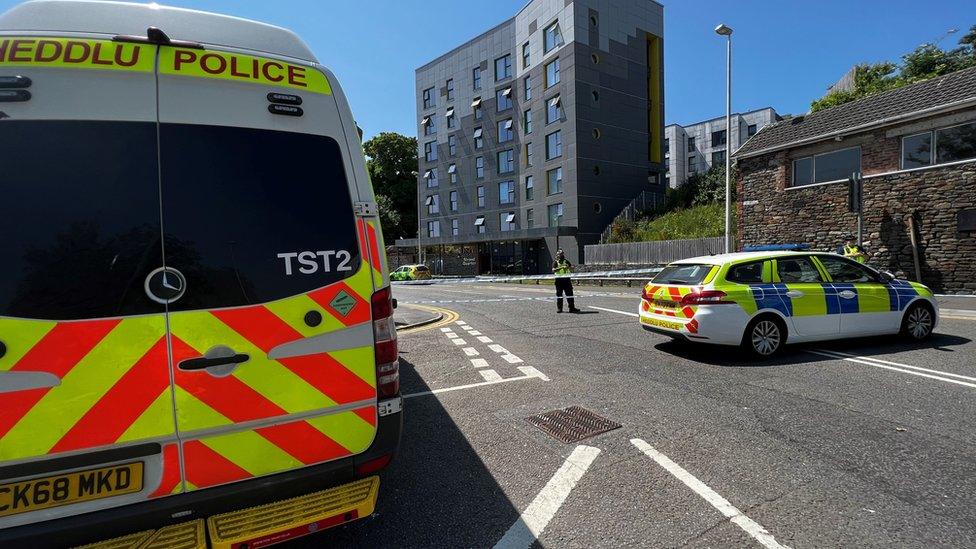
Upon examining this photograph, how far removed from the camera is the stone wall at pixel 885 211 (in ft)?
46.9

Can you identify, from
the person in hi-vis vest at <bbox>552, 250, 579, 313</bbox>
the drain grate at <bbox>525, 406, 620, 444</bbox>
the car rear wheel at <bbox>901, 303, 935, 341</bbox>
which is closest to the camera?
the drain grate at <bbox>525, 406, 620, 444</bbox>

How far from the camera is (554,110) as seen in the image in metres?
35.9

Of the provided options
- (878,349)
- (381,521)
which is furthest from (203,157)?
(878,349)

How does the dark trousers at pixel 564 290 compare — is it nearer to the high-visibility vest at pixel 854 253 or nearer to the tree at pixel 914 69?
the high-visibility vest at pixel 854 253

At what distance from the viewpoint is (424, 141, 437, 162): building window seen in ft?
157

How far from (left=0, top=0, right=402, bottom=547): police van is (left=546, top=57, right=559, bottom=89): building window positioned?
36335 millimetres

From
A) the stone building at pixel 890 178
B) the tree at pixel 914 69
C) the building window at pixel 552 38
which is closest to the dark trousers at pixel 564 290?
the stone building at pixel 890 178

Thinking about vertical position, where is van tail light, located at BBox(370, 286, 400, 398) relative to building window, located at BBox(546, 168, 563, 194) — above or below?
below

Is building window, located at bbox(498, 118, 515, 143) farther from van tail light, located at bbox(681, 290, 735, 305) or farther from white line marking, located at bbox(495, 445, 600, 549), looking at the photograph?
white line marking, located at bbox(495, 445, 600, 549)

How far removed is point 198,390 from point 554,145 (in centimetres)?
3644

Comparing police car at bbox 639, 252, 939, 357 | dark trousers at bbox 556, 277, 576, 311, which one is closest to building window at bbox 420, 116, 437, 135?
dark trousers at bbox 556, 277, 576, 311

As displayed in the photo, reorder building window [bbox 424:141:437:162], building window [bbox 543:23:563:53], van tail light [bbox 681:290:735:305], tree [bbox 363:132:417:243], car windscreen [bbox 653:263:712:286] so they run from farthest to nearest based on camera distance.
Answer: tree [bbox 363:132:417:243]
building window [bbox 424:141:437:162]
building window [bbox 543:23:563:53]
car windscreen [bbox 653:263:712:286]
van tail light [bbox 681:290:735:305]

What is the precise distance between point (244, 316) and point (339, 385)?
565mm

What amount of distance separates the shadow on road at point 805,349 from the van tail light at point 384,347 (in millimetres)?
5253
